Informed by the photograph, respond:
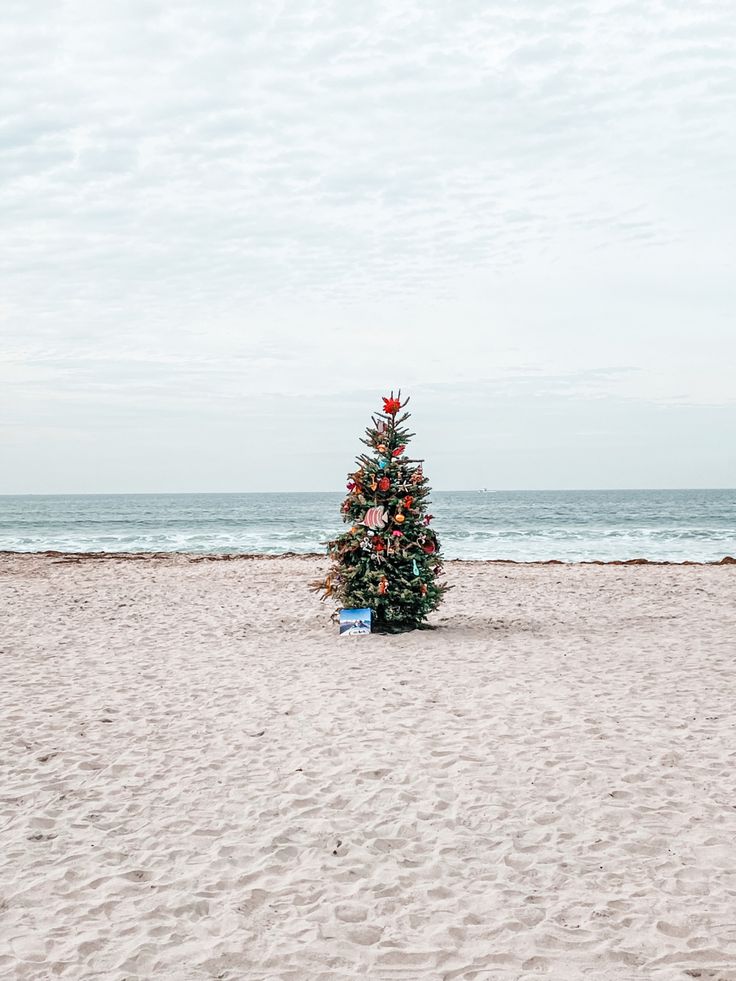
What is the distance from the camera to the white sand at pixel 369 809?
3.70 metres

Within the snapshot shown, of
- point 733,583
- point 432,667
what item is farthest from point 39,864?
point 733,583

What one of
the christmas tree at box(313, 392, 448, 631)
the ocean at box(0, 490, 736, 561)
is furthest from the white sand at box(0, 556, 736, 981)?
the ocean at box(0, 490, 736, 561)

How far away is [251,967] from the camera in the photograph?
3.55 meters

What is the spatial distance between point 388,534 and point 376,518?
318mm

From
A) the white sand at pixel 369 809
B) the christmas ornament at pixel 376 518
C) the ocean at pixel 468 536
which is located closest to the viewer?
the white sand at pixel 369 809

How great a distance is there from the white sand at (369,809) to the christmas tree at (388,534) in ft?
2.91

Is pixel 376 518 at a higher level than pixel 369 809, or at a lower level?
higher

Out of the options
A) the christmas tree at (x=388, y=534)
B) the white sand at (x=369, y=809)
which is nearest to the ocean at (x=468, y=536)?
the christmas tree at (x=388, y=534)

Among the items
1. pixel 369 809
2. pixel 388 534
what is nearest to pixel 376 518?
pixel 388 534

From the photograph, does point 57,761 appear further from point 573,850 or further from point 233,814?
point 573,850

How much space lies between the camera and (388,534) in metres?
11.1

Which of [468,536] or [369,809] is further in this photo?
[468,536]

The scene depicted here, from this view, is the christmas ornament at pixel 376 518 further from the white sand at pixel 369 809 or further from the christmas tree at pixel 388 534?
the white sand at pixel 369 809

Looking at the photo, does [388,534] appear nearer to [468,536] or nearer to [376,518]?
→ [376,518]
